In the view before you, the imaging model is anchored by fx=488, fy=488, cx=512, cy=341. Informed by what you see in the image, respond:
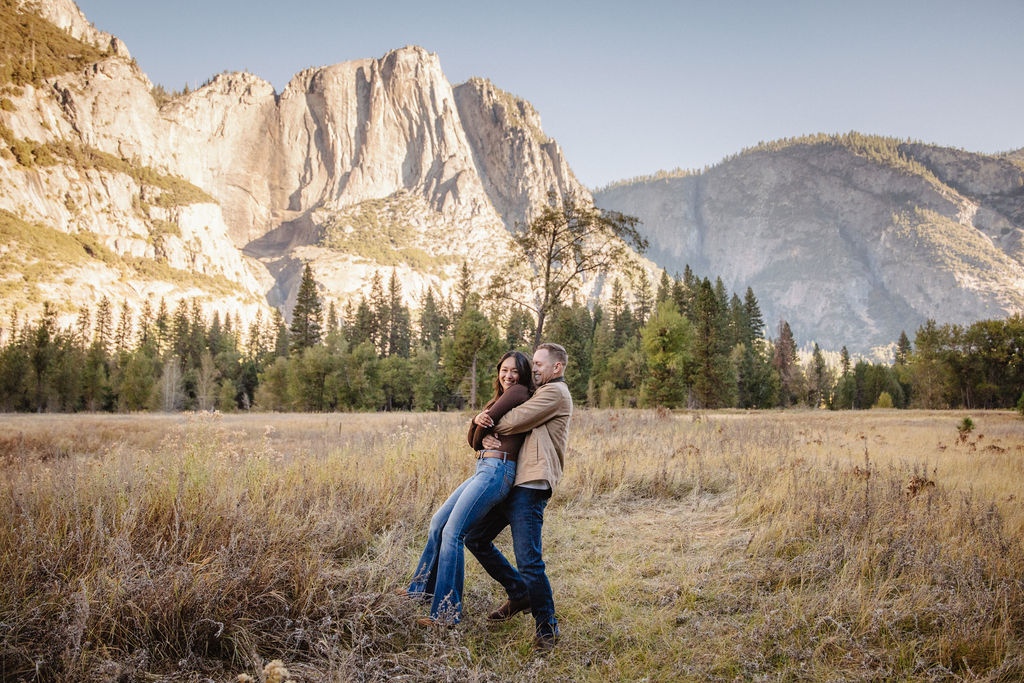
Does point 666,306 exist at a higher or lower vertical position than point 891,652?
higher

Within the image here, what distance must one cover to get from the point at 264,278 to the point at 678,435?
8150 inches

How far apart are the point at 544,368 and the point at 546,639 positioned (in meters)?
1.81

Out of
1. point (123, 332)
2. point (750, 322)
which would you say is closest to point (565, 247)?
point (750, 322)

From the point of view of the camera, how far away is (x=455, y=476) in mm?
7004

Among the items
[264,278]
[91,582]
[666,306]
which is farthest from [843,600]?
[264,278]

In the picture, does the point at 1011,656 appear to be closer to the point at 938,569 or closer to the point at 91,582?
the point at 938,569

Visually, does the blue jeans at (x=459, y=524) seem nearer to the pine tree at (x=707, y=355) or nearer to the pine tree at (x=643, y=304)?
the pine tree at (x=707, y=355)

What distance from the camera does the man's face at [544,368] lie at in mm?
3654

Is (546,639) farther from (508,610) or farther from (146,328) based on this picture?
(146,328)

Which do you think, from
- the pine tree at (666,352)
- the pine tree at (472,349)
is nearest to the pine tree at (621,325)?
the pine tree at (666,352)

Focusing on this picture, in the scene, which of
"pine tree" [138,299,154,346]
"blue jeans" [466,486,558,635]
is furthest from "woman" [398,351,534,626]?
"pine tree" [138,299,154,346]

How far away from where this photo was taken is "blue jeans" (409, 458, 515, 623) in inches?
129

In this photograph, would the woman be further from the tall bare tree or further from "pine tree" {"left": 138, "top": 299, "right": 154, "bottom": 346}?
"pine tree" {"left": 138, "top": 299, "right": 154, "bottom": 346}

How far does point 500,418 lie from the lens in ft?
11.5
